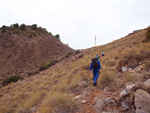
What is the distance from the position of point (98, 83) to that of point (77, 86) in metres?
1.31

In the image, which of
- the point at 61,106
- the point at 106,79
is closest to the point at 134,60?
the point at 106,79

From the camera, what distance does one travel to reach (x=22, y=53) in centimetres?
2288

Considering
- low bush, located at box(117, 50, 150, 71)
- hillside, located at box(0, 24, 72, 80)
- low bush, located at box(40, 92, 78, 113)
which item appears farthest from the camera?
hillside, located at box(0, 24, 72, 80)

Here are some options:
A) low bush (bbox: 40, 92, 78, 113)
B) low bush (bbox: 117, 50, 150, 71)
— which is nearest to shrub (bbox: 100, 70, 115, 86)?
low bush (bbox: 117, 50, 150, 71)

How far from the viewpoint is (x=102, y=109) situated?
3209mm

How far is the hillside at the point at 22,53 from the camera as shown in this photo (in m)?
18.8

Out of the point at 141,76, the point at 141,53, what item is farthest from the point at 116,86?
the point at 141,53

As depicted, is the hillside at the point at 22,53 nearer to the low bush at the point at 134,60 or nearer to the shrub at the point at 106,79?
the shrub at the point at 106,79

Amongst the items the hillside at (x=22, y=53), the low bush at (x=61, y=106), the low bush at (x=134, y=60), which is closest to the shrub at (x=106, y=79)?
→ the low bush at (x=134, y=60)

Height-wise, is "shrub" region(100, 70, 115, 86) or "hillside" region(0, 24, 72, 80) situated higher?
"hillside" region(0, 24, 72, 80)

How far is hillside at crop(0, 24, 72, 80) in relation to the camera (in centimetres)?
1879

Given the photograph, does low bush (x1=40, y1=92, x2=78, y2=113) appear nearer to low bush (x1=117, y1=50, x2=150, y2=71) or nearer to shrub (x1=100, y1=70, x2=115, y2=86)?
shrub (x1=100, y1=70, x2=115, y2=86)

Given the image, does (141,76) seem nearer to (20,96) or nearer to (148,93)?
(148,93)

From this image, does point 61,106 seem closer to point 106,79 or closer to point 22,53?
point 106,79
